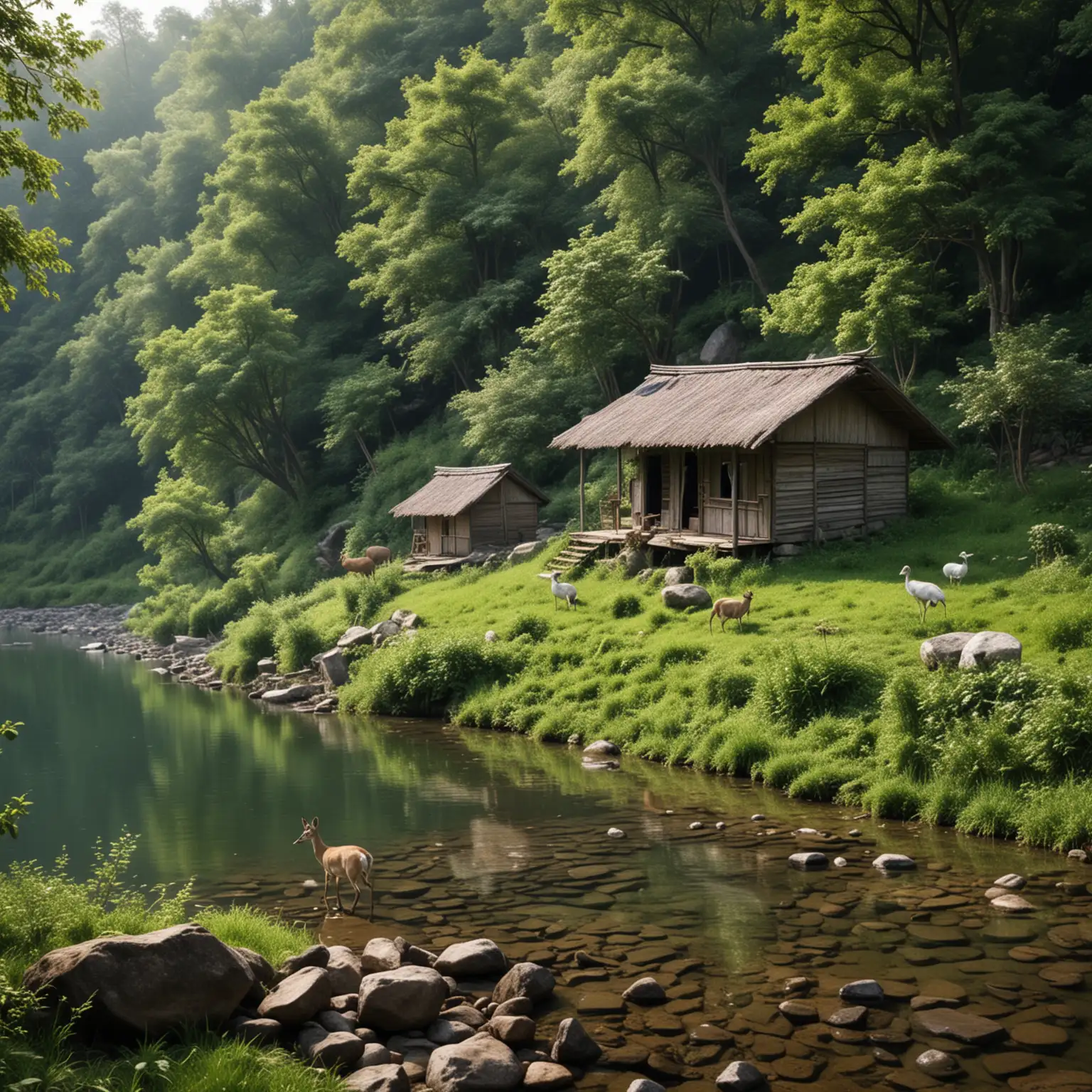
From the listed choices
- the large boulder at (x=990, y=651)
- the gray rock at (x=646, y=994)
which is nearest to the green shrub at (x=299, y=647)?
the large boulder at (x=990, y=651)

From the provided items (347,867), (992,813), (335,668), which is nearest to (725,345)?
(335,668)

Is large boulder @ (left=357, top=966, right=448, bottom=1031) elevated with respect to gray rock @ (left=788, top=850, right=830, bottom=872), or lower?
elevated

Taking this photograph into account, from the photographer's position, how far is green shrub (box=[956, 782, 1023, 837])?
53.6 ft

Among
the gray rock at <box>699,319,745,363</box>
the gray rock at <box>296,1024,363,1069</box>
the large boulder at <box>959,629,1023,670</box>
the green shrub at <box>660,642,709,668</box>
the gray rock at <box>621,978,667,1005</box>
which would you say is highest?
the gray rock at <box>699,319,745,363</box>

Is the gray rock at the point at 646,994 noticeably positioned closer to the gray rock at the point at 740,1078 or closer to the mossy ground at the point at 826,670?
the gray rock at the point at 740,1078

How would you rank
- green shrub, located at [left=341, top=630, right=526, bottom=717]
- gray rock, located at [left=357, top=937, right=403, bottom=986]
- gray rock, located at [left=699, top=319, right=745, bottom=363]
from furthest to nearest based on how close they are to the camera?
1. gray rock, located at [left=699, top=319, right=745, bottom=363]
2. green shrub, located at [left=341, top=630, right=526, bottom=717]
3. gray rock, located at [left=357, top=937, right=403, bottom=986]

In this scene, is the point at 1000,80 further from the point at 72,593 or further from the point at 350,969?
the point at 72,593

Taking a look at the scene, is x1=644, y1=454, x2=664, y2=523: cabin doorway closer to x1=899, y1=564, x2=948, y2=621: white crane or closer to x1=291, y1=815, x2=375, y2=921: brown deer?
x1=899, y1=564, x2=948, y2=621: white crane

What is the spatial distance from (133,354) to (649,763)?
251 feet

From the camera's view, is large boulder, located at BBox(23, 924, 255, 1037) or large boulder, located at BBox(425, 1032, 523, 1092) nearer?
large boulder, located at BBox(23, 924, 255, 1037)

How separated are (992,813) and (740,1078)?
8.83 m

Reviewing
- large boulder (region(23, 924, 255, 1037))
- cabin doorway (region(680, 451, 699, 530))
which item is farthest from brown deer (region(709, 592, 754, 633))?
large boulder (region(23, 924, 255, 1037))

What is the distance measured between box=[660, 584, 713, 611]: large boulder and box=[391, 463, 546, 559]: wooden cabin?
589 inches

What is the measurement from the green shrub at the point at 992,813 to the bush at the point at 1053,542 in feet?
34.4
